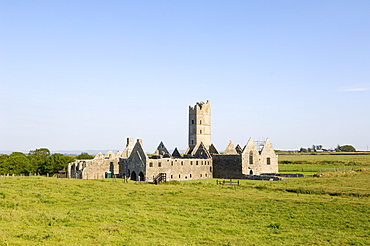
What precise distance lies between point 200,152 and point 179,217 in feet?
148

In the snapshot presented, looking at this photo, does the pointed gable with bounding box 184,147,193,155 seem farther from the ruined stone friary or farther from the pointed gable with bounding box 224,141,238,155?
the pointed gable with bounding box 224,141,238,155

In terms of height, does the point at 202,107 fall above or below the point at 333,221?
above

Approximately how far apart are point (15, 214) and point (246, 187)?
1120 inches

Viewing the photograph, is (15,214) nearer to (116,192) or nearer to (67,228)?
(67,228)

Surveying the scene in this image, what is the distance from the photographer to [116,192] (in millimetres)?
39312

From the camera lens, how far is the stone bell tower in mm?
75125

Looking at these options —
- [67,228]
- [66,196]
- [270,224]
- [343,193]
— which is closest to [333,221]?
[270,224]

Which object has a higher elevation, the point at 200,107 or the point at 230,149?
the point at 200,107

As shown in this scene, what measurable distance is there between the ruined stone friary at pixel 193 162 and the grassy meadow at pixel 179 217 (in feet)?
60.2

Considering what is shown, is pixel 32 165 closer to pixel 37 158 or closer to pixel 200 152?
pixel 37 158

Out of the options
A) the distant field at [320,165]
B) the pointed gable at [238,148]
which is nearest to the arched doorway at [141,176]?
the pointed gable at [238,148]

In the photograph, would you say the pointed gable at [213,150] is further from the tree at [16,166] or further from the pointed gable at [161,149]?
the tree at [16,166]

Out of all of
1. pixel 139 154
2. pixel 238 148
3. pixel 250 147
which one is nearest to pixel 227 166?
pixel 250 147

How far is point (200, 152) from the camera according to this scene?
70.9m
